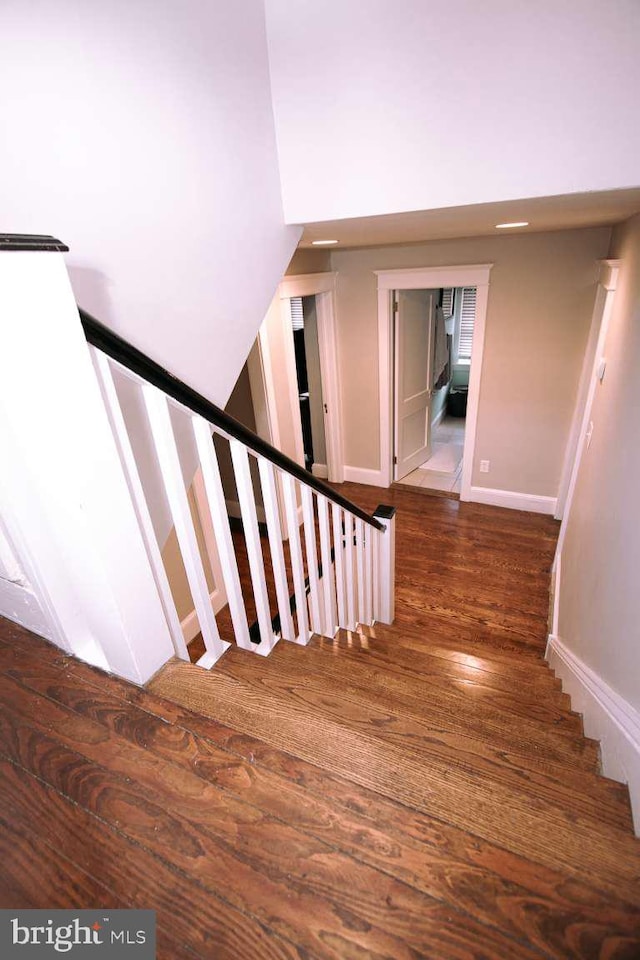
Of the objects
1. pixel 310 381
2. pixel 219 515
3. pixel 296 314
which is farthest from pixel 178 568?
pixel 296 314

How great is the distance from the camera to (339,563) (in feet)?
6.97

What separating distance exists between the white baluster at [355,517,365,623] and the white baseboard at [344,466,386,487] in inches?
98.7

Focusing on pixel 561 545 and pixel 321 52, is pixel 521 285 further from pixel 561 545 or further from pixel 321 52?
pixel 321 52

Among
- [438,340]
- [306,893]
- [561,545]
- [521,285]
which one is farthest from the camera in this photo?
[438,340]

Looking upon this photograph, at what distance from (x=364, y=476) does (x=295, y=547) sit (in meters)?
3.45

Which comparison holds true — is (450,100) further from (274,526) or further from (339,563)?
(339,563)

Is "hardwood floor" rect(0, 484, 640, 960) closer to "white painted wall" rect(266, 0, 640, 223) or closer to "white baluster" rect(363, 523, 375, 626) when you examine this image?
"white baluster" rect(363, 523, 375, 626)

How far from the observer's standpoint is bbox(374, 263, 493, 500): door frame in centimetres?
380

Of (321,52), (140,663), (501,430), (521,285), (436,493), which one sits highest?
(321,52)

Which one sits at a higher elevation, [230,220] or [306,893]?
[230,220]

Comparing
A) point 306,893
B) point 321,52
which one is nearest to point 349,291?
point 321,52

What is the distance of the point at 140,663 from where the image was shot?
115 centimetres

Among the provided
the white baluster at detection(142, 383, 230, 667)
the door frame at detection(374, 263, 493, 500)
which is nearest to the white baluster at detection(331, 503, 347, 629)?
the white baluster at detection(142, 383, 230, 667)

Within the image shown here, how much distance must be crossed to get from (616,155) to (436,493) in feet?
11.6
